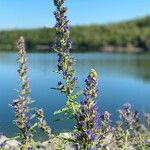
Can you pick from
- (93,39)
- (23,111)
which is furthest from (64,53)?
(93,39)

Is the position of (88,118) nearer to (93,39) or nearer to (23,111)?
(23,111)

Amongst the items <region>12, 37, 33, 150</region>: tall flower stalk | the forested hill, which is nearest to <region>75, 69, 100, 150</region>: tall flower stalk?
<region>12, 37, 33, 150</region>: tall flower stalk

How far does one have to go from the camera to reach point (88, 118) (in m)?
4.54

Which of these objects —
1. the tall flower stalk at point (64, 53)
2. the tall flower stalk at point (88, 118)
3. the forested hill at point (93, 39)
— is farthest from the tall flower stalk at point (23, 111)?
the forested hill at point (93, 39)

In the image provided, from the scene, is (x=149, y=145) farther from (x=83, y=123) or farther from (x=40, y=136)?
(x=40, y=136)

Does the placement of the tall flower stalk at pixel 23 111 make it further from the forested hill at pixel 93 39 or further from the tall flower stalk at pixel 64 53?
the forested hill at pixel 93 39

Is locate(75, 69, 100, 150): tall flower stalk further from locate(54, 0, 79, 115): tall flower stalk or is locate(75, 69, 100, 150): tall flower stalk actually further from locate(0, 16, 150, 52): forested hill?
locate(0, 16, 150, 52): forested hill

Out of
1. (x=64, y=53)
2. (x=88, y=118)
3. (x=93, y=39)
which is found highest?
(x=64, y=53)

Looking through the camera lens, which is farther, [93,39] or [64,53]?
[93,39]

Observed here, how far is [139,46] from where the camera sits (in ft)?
538

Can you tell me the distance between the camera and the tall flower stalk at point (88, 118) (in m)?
4.55

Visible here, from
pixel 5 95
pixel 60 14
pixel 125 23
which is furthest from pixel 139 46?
pixel 60 14

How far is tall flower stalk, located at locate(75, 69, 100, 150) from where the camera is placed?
455 cm

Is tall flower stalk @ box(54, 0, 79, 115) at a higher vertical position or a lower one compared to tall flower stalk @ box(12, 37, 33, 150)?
higher
